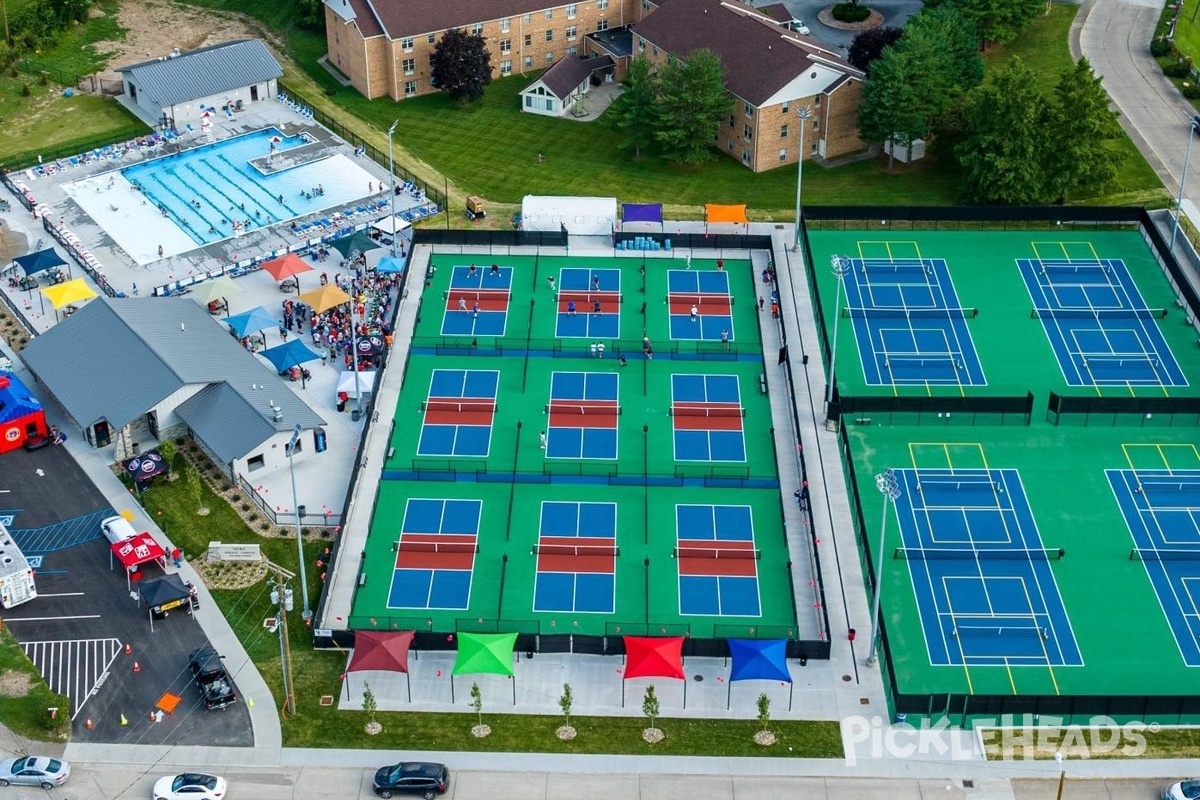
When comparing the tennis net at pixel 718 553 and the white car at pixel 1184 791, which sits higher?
the white car at pixel 1184 791

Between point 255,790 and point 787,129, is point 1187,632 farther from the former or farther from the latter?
point 787,129

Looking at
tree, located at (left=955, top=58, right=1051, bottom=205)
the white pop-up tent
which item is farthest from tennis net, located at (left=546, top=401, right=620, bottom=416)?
tree, located at (left=955, top=58, right=1051, bottom=205)

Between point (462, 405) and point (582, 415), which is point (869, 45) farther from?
point (462, 405)

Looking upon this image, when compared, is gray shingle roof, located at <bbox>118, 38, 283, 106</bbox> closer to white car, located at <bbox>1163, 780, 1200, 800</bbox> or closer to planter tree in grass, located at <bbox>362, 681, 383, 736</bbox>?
planter tree in grass, located at <bbox>362, 681, 383, 736</bbox>

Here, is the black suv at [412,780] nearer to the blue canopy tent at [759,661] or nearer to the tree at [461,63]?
the blue canopy tent at [759,661]

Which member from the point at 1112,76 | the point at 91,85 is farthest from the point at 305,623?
the point at 1112,76

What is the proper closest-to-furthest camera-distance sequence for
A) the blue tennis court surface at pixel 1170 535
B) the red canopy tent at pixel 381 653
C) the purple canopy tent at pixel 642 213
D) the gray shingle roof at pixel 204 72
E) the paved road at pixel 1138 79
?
1. the red canopy tent at pixel 381 653
2. the blue tennis court surface at pixel 1170 535
3. the purple canopy tent at pixel 642 213
4. the paved road at pixel 1138 79
5. the gray shingle roof at pixel 204 72

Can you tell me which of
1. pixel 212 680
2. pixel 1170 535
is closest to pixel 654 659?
pixel 212 680

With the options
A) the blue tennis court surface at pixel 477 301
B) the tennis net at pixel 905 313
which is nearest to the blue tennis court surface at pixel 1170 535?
the tennis net at pixel 905 313
